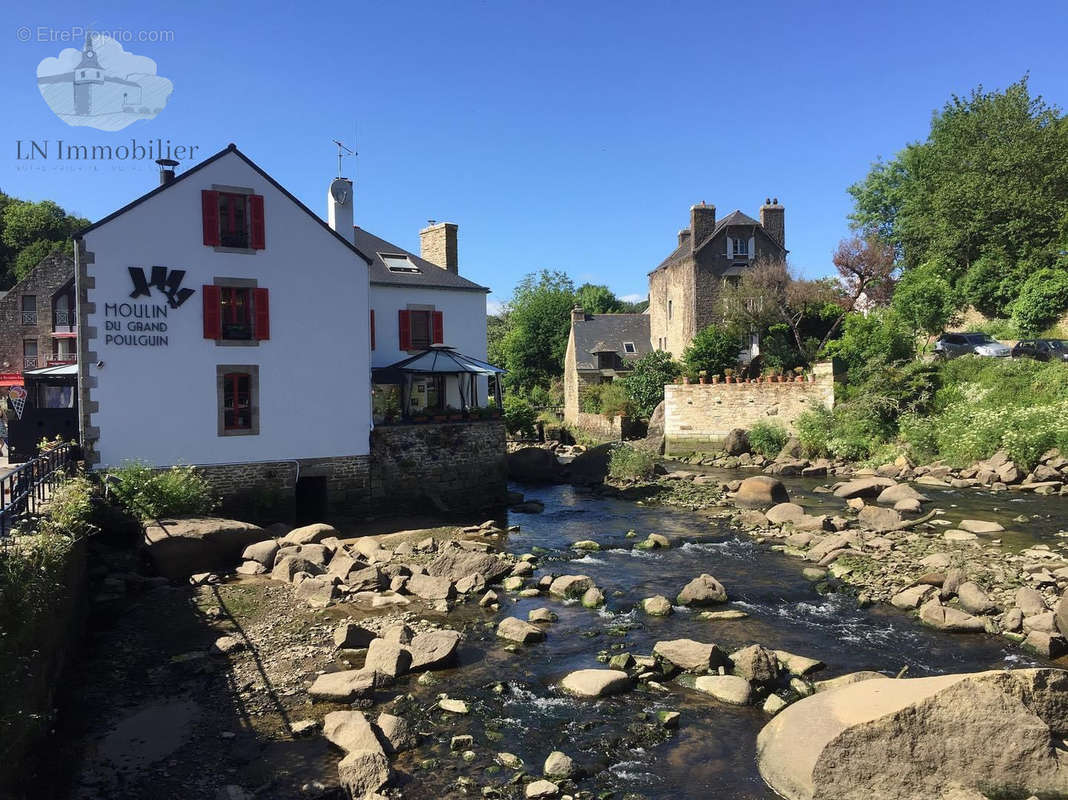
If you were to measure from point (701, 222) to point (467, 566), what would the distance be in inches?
1201

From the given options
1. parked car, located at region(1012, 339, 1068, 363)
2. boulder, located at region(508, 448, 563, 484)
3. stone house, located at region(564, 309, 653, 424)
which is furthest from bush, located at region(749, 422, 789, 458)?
stone house, located at region(564, 309, 653, 424)

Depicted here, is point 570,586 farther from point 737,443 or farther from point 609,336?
point 609,336

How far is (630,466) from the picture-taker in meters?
→ 26.7

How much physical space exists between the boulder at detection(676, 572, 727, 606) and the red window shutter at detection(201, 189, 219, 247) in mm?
14048

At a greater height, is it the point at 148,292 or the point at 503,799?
the point at 148,292

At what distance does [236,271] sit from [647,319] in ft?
112

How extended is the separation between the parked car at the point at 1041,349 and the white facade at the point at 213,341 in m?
25.1

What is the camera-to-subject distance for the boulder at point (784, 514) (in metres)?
18.4

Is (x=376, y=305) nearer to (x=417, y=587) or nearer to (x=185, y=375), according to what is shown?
(x=185, y=375)

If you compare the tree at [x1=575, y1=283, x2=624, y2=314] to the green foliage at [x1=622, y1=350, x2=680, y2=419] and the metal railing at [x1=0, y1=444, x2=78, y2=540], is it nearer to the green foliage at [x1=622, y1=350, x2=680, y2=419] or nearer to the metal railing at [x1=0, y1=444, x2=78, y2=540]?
the green foliage at [x1=622, y1=350, x2=680, y2=419]

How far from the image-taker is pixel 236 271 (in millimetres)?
18234

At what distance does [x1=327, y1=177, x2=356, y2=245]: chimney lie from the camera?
21688 millimetres


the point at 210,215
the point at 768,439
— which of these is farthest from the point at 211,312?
the point at 768,439

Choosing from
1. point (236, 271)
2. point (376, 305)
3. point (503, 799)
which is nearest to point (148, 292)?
point (236, 271)
